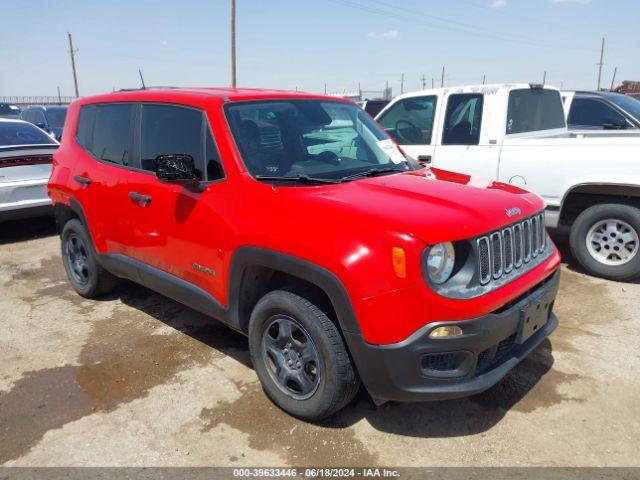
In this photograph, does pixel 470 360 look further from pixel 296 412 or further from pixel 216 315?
pixel 216 315

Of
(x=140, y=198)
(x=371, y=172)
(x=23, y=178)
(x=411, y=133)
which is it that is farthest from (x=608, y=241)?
(x=23, y=178)

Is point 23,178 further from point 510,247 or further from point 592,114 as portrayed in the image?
point 592,114

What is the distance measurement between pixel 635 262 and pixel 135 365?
15.3 feet

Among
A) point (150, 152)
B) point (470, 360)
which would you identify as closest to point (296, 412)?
point (470, 360)

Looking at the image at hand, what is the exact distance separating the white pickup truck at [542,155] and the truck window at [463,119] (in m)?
0.01

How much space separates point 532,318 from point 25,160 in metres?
6.56

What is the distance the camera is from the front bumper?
2.48 meters

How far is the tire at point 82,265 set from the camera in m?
4.73

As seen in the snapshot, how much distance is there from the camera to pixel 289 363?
10.0ft

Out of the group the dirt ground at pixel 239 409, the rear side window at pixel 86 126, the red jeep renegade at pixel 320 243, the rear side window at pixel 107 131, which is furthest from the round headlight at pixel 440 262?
the rear side window at pixel 86 126

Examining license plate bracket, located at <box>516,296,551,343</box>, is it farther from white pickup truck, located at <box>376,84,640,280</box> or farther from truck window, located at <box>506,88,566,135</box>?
truck window, located at <box>506,88,566,135</box>

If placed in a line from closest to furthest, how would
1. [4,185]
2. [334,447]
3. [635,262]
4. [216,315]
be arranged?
[334,447], [216,315], [635,262], [4,185]

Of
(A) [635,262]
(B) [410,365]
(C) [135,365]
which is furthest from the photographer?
(A) [635,262]

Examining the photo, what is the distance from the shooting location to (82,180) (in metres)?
4.47
